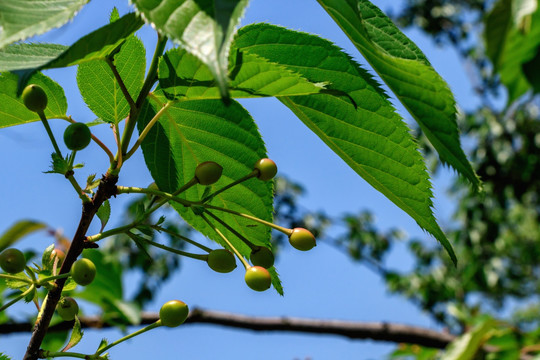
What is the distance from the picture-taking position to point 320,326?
2.60 m

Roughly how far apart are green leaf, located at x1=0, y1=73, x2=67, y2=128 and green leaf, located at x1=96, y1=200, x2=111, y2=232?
0.74ft

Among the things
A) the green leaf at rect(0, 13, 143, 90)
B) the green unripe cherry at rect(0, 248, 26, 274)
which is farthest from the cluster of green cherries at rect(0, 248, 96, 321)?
the green leaf at rect(0, 13, 143, 90)

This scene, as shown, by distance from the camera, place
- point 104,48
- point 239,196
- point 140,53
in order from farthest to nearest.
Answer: point 239,196, point 140,53, point 104,48

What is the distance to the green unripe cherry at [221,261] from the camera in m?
0.74

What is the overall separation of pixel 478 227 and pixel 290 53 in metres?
6.79

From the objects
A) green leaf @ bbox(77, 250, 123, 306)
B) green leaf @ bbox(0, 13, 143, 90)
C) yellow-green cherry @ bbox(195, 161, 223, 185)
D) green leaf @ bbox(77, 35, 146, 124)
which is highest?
green leaf @ bbox(77, 250, 123, 306)

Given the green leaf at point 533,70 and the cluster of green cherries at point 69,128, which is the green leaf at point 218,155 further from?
the green leaf at point 533,70

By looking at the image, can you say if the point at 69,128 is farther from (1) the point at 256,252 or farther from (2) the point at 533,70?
(2) the point at 533,70

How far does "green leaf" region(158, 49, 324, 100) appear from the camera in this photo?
2.26 ft

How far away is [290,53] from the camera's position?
829 mm

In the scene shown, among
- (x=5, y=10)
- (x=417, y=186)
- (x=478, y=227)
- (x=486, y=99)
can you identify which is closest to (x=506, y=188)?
(x=478, y=227)

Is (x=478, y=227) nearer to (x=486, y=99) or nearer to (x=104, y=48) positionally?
(x=486, y=99)

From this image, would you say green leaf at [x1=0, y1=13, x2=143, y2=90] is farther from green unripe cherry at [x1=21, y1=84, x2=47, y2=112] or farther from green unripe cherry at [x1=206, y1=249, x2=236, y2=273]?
green unripe cherry at [x1=206, y1=249, x2=236, y2=273]

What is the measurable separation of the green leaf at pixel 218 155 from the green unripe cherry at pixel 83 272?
269 mm
